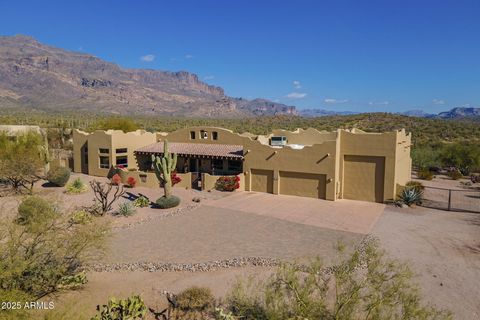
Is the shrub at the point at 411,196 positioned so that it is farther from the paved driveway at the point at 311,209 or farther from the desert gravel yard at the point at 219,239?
the desert gravel yard at the point at 219,239

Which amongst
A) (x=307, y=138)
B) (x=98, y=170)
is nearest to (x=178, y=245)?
(x=307, y=138)

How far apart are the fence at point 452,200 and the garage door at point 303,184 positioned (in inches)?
253

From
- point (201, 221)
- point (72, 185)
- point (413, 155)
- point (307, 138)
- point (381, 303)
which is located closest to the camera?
point (381, 303)

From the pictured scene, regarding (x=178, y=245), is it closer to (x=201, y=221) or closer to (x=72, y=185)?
(x=201, y=221)

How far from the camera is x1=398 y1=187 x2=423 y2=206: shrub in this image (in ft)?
76.1

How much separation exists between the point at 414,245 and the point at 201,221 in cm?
1022

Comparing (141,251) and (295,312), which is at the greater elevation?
(295,312)

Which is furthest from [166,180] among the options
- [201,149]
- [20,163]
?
[20,163]

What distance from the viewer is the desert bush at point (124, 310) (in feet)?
31.3

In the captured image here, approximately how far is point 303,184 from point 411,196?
674cm

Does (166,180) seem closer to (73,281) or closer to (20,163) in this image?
(20,163)

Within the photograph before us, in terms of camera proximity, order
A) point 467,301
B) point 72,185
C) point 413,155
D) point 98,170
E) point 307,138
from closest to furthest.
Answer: point 467,301, point 72,185, point 307,138, point 98,170, point 413,155

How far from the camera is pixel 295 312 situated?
Result: 26.8 ft

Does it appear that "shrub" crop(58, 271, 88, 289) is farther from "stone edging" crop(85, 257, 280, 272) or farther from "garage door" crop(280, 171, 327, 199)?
"garage door" crop(280, 171, 327, 199)
